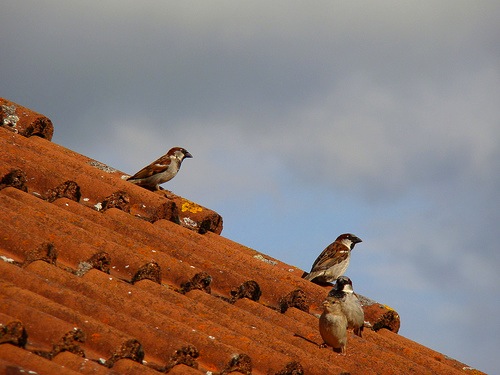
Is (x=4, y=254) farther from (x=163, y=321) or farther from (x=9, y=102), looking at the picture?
(x=9, y=102)

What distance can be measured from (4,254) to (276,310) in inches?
87.3

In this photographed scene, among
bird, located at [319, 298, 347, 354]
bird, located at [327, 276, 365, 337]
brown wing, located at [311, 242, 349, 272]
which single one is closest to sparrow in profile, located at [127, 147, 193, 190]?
brown wing, located at [311, 242, 349, 272]

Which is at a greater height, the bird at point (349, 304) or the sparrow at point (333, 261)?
the sparrow at point (333, 261)

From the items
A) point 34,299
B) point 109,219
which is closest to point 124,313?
point 34,299

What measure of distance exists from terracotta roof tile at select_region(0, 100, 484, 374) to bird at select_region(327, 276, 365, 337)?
0.13m

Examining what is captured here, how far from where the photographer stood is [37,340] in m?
5.02

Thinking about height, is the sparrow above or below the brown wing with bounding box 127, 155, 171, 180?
below

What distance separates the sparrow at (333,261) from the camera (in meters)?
9.95

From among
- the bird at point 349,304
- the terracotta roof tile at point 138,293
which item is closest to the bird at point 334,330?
the terracotta roof tile at point 138,293

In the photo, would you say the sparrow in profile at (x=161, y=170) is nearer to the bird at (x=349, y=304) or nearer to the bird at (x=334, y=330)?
the bird at (x=349, y=304)

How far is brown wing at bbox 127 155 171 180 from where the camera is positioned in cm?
1156

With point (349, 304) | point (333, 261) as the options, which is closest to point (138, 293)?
point (349, 304)

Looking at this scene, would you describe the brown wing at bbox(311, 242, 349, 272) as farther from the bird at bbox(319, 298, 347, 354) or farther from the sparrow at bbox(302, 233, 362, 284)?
the bird at bbox(319, 298, 347, 354)

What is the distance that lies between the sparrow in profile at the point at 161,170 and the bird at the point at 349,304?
3.68 metres
